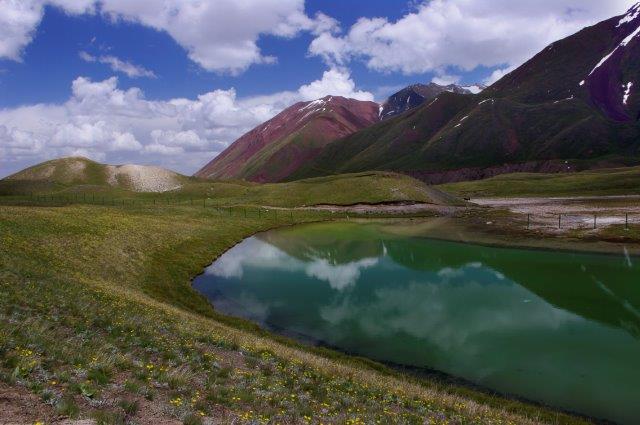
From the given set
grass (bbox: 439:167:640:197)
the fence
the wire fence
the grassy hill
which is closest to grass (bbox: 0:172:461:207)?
the grassy hill

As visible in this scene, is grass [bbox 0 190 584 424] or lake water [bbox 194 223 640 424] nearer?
grass [bbox 0 190 584 424]

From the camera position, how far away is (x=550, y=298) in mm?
41344

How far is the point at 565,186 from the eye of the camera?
169375 millimetres

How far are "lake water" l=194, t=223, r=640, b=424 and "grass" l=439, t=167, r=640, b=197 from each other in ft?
376

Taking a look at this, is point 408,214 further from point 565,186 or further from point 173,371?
point 173,371

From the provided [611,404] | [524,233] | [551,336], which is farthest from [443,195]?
[611,404]

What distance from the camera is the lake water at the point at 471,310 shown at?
2612cm

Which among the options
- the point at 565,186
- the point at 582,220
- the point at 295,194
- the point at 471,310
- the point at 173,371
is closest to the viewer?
the point at 173,371

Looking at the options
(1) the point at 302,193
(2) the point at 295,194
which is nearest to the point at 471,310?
(1) the point at 302,193

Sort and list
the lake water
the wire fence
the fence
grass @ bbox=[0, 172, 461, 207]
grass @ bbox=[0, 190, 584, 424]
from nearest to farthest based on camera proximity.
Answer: grass @ bbox=[0, 190, 584, 424]
the lake water
the fence
the wire fence
grass @ bbox=[0, 172, 461, 207]

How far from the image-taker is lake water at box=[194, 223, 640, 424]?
26125 millimetres

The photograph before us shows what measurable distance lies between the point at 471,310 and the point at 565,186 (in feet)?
508

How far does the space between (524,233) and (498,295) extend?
39.7 metres

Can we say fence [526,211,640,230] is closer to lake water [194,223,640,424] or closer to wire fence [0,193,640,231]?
wire fence [0,193,640,231]
